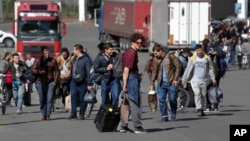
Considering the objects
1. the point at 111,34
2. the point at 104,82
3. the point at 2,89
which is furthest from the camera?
the point at 111,34

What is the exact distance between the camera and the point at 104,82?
17.4 meters

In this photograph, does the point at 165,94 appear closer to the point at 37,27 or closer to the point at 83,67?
the point at 83,67

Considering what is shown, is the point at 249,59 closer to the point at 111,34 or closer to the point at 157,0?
the point at 157,0

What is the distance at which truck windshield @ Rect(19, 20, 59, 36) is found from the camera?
37.1 meters

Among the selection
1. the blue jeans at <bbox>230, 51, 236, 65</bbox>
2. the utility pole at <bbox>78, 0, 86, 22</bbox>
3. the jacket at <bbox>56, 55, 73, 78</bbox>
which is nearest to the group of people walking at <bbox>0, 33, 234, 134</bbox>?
the jacket at <bbox>56, 55, 73, 78</bbox>

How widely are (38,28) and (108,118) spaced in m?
22.3

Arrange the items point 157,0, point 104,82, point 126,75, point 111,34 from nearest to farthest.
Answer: point 126,75 → point 104,82 → point 157,0 → point 111,34

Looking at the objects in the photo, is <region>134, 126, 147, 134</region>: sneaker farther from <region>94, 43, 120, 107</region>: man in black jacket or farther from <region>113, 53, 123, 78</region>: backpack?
<region>94, 43, 120, 107</region>: man in black jacket

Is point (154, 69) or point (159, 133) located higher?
point (154, 69)

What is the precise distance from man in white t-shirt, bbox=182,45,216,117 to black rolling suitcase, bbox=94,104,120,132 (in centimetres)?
379

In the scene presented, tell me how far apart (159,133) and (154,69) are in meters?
2.28

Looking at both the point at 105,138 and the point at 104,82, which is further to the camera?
the point at 104,82

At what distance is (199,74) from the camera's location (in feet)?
62.5

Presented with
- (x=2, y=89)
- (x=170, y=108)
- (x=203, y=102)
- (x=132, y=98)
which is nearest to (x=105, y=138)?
(x=132, y=98)
